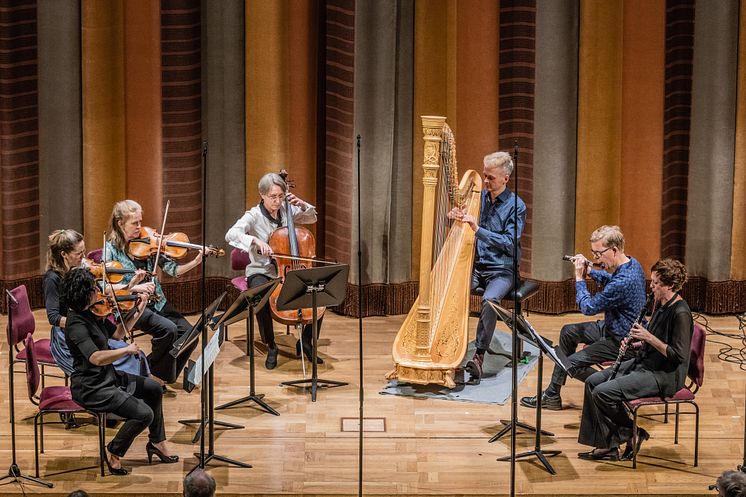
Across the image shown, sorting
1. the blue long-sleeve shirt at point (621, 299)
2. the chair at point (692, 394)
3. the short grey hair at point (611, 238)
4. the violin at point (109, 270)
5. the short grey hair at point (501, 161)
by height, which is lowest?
the chair at point (692, 394)

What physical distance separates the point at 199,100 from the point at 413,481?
357cm

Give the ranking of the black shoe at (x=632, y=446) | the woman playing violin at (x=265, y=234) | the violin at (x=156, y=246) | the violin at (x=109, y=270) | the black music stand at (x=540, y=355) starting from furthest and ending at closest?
the woman playing violin at (x=265, y=234)
the violin at (x=156, y=246)
the violin at (x=109, y=270)
the black shoe at (x=632, y=446)
the black music stand at (x=540, y=355)

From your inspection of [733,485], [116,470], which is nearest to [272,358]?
[116,470]

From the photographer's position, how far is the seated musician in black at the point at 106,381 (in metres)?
5.16

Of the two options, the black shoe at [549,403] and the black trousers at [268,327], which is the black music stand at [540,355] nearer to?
the black shoe at [549,403]

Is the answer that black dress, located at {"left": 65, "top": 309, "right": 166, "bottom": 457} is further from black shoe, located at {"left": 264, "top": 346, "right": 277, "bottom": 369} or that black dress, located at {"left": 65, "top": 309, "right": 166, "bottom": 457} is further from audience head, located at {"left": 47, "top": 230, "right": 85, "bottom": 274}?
black shoe, located at {"left": 264, "top": 346, "right": 277, "bottom": 369}

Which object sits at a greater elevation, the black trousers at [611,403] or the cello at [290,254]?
the cello at [290,254]

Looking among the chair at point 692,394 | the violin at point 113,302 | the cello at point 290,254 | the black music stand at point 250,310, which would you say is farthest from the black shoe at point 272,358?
the chair at point 692,394

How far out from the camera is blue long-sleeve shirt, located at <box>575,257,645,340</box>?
19.2ft

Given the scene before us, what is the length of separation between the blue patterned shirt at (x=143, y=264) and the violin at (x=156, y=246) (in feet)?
0.13

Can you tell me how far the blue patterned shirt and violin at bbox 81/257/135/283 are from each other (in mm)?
58

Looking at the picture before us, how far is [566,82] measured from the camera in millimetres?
7805

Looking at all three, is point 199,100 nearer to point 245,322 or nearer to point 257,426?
point 245,322

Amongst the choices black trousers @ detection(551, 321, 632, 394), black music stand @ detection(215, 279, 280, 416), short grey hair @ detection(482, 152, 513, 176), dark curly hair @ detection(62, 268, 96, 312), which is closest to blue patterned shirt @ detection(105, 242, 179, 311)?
black music stand @ detection(215, 279, 280, 416)
